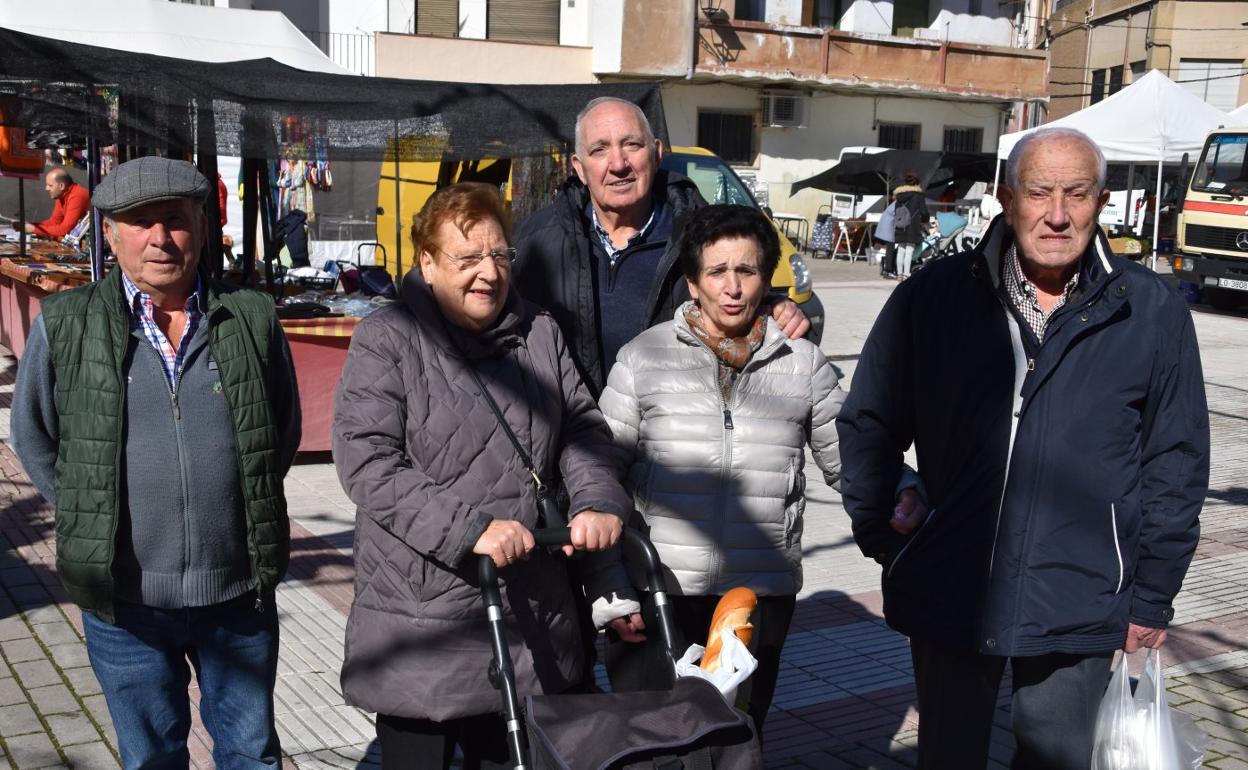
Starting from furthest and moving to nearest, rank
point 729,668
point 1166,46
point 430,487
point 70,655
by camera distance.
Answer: point 1166,46 → point 70,655 → point 430,487 → point 729,668

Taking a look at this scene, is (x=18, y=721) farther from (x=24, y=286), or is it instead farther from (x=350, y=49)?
(x=350, y=49)

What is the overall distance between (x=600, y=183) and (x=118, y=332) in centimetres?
135

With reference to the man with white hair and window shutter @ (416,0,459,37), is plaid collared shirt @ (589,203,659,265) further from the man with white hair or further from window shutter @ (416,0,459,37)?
window shutter @ (416,0,459,37)

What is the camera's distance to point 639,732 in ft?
7.61

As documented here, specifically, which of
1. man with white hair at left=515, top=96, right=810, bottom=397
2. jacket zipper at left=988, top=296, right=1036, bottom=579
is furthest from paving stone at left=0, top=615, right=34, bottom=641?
jacket zipper at left=988, top=296, right=1036, bottom=579

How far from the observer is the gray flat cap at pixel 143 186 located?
2.80 m

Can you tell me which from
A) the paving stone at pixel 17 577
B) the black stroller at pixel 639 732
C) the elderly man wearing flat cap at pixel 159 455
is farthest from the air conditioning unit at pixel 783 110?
the black stroller at pixel 639 732

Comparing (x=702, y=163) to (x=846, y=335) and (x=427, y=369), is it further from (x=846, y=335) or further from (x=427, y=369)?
(x=427, y=369)

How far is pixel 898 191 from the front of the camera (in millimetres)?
23062

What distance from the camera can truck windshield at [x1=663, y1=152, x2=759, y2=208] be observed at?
42.6 ft

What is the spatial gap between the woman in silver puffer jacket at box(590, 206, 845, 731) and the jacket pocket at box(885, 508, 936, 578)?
0.32 m

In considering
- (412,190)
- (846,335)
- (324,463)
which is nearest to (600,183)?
(324,463)

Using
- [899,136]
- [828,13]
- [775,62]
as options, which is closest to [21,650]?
[775,62]

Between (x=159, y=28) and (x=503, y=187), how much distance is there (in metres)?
3.85
